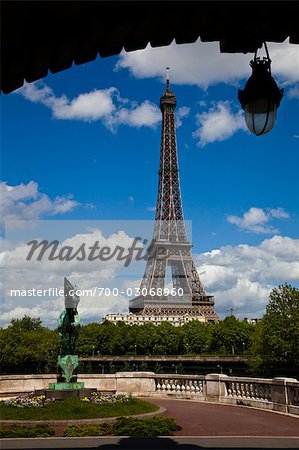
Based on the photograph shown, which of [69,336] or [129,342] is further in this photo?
[129,342]

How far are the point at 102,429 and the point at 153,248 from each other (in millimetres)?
102307

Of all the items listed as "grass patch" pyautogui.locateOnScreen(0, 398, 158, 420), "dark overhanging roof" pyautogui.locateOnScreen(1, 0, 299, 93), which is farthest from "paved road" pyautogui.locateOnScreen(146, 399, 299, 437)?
"dark overhanging roof" pyautogui.locateOnScreen(1, 0, 299, 93)

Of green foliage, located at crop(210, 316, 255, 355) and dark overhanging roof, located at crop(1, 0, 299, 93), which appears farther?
green foliage, located at crop(210, 316, 255, 355)

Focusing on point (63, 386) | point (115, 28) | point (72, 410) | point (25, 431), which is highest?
point (115, 28)

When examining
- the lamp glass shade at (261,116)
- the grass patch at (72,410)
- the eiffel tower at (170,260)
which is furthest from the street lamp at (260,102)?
the eiffel tower at (170,260)

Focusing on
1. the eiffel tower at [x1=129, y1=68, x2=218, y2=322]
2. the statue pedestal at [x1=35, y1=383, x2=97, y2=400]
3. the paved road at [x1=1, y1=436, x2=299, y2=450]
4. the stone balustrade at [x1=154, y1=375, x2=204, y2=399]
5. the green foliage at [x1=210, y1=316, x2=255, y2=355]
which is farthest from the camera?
the eiffel tower at [x1=129, y1=68, x2=218, y2=322]

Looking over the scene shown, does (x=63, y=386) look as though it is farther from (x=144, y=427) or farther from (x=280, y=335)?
(x=280, y=335)

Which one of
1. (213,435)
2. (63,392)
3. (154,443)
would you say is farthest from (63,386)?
(154,443)

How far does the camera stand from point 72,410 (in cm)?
1744

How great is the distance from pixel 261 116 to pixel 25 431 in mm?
11792

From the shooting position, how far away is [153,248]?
117 metres

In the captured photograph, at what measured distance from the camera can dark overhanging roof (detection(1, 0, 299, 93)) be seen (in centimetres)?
472

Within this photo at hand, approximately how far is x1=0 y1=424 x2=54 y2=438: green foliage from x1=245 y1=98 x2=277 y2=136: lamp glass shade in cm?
1146

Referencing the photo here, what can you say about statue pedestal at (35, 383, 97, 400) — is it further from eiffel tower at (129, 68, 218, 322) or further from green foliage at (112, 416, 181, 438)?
eiffel tower at (129, 68, 218, 322)
